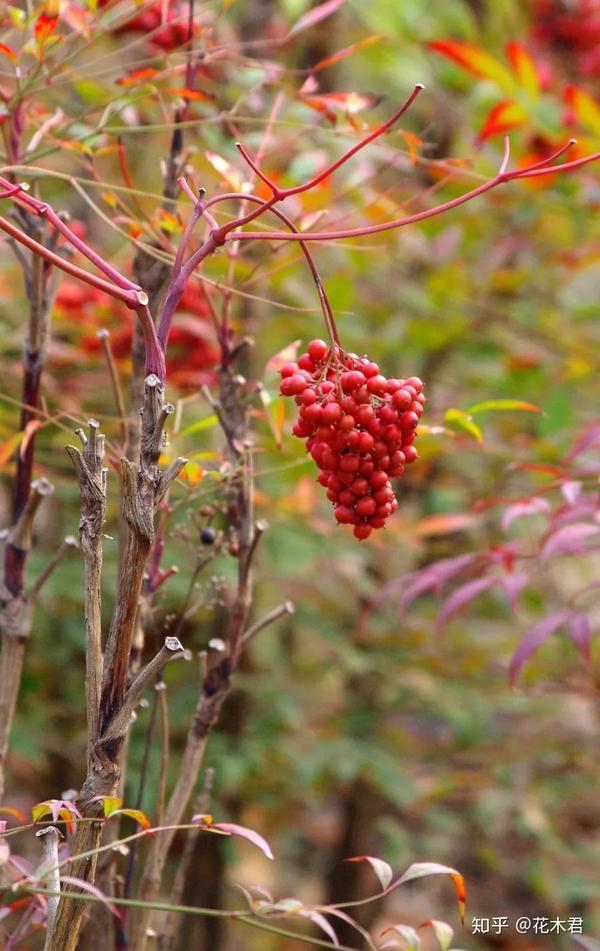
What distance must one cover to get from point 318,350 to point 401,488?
1280 mm

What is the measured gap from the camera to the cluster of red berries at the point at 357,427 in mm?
604

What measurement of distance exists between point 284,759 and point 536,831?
44cm

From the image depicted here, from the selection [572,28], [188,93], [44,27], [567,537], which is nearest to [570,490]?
[567,537]

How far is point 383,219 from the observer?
1.28 m

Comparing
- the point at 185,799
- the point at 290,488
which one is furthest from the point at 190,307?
the point at 185,799

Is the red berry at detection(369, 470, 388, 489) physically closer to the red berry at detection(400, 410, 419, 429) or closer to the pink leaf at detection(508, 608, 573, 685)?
the red berry at detection(400, 410, 419, 429)

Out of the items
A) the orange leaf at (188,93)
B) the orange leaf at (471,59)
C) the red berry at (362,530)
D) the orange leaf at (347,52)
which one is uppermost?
the orange leaf at (471,59)

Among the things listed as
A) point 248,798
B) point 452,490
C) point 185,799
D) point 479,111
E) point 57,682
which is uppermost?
point 479,111

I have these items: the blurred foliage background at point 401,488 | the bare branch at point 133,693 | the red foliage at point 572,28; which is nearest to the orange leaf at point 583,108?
the blurred foliage background at point 401,488

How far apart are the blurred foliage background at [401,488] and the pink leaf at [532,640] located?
223 millimetres

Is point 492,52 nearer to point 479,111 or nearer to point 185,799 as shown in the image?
point 479,111

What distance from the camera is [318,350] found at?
0.65 metres

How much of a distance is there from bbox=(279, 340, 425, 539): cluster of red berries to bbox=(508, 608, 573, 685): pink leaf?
1.13ft

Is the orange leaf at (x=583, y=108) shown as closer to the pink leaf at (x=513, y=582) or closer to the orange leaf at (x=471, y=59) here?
the orange leaf at (x=471, y=59)
